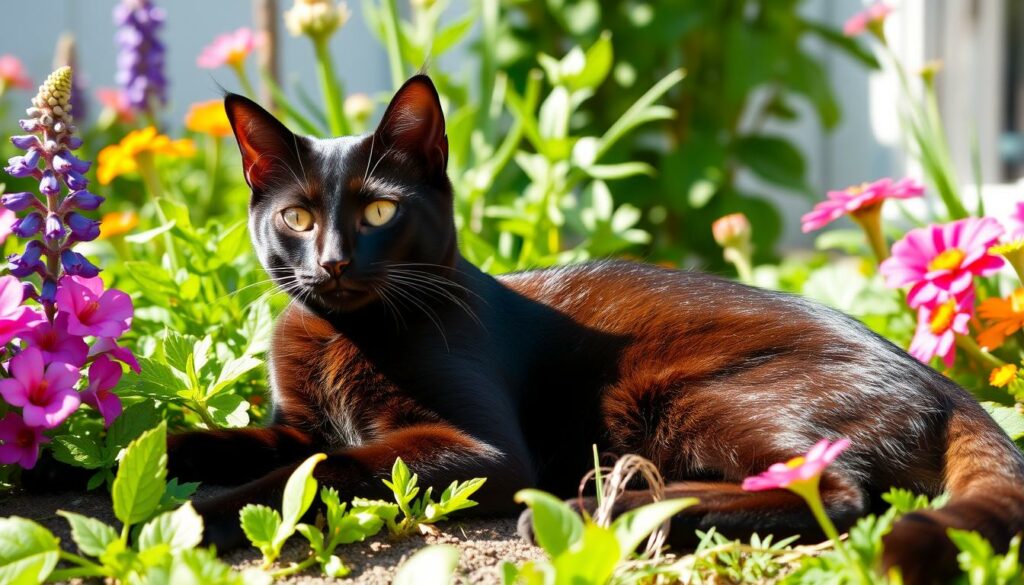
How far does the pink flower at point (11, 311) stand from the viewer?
1.31 meters

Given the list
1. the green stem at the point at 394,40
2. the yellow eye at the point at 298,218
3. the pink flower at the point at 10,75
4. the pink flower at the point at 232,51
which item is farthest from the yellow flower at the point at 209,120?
the yellow eye at the point at 298,218

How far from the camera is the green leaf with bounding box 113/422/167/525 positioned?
3.69 ft

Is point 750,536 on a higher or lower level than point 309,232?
lower

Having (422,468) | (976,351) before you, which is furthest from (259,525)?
(976,351)

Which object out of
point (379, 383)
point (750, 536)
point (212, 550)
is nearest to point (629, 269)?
point (379, 383)

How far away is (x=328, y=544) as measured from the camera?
1206 mm

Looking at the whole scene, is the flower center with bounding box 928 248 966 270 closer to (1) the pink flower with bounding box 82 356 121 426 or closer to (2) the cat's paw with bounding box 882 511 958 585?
(2) the cat's paw with bounding box 882 511 958 585

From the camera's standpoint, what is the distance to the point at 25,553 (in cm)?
101

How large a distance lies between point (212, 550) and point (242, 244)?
3.84 feet

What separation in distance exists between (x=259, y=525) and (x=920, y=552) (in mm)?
702

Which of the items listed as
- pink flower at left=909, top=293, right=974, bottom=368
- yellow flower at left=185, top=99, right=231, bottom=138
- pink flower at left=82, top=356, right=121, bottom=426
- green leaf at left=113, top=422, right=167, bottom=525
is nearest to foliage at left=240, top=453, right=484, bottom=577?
green leaf at left=113, top=422, right=167, bottom=525

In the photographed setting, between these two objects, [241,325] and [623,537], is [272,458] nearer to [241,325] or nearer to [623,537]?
[241,325]

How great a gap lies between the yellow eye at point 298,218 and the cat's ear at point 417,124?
0.55ft

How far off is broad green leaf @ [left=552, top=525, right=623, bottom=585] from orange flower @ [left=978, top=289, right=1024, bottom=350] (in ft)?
3.33
